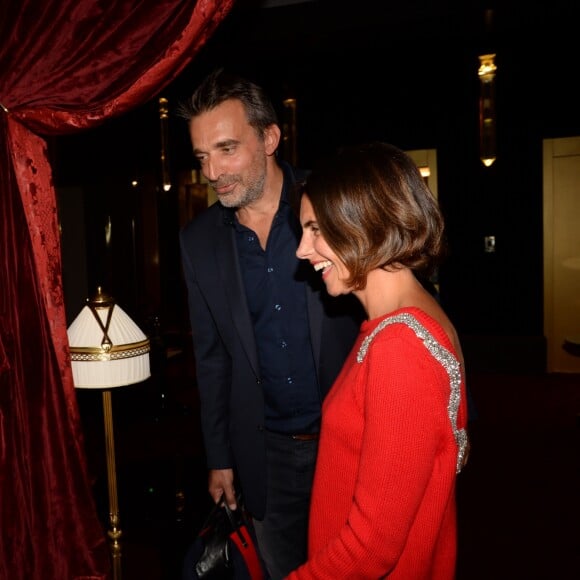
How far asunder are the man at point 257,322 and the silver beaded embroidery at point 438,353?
772 millimetres

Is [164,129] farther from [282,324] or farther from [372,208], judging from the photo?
[372,208]

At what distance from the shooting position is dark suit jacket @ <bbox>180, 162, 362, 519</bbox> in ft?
6.05

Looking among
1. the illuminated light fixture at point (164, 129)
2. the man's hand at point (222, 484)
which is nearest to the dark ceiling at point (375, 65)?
the illuminated light fixture at point (164, 129)

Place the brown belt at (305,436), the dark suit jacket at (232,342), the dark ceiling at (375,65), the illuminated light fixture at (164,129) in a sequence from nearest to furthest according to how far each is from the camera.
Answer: the dark suit jacket at (232,342) < the brown belt at (305,436) < the dark ceiling at (375,65) < the illuminated light fixture at (164,129)

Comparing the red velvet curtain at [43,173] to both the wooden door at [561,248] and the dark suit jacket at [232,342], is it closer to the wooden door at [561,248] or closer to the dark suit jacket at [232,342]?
the dark suit jacket at [232,342]

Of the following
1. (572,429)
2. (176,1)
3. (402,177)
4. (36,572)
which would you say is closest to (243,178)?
(176,1)

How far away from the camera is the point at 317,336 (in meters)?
1.83

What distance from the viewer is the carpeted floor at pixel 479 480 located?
108 inches

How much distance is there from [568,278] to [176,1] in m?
6.35

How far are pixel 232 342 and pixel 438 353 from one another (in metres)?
1.06

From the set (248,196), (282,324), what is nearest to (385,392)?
(282,324)

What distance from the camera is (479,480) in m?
3.91

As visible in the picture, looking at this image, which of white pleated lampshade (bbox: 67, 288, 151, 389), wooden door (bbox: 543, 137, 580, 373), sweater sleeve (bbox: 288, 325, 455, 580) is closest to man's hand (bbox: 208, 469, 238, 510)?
white pleated lampshade (bbox: 67, 288, 151, 389)

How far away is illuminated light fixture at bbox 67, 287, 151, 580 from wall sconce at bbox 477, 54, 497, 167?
13.3 ft
